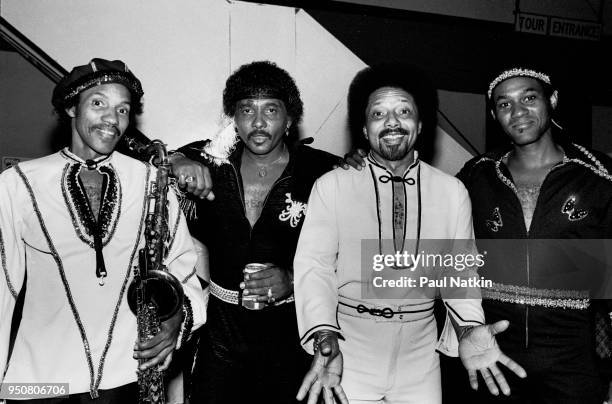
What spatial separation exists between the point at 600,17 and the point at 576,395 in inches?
206

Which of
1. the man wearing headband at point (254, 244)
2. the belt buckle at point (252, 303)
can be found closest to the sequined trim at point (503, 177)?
the man wearing headband at point (254, 244)

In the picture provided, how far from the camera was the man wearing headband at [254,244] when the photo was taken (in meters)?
3.10

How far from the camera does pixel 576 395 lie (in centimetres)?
291

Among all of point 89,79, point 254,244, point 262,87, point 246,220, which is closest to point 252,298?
point 254,244

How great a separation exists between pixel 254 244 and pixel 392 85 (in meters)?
1.31

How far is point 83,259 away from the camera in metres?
2.44

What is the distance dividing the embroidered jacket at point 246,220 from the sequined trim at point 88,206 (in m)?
0.84

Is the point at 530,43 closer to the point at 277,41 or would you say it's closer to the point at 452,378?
the point at 277,41

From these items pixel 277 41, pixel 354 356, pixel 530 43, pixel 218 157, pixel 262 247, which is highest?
pixel 530 43

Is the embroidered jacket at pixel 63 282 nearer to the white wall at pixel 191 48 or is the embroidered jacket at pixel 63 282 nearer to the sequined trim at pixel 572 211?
the sequined trim at pixel 572 211

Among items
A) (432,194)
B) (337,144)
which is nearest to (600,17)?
(337,144)

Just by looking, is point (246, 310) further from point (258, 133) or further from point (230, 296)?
point (258, 133)

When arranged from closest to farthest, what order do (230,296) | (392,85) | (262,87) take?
1. (392,85)
2. (230,296)
3. (262,87)

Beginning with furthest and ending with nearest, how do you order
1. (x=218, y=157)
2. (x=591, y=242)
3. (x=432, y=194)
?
1. (x=218, y=157)
2. (x=591, y=242)
3. (x=432, y=194)
